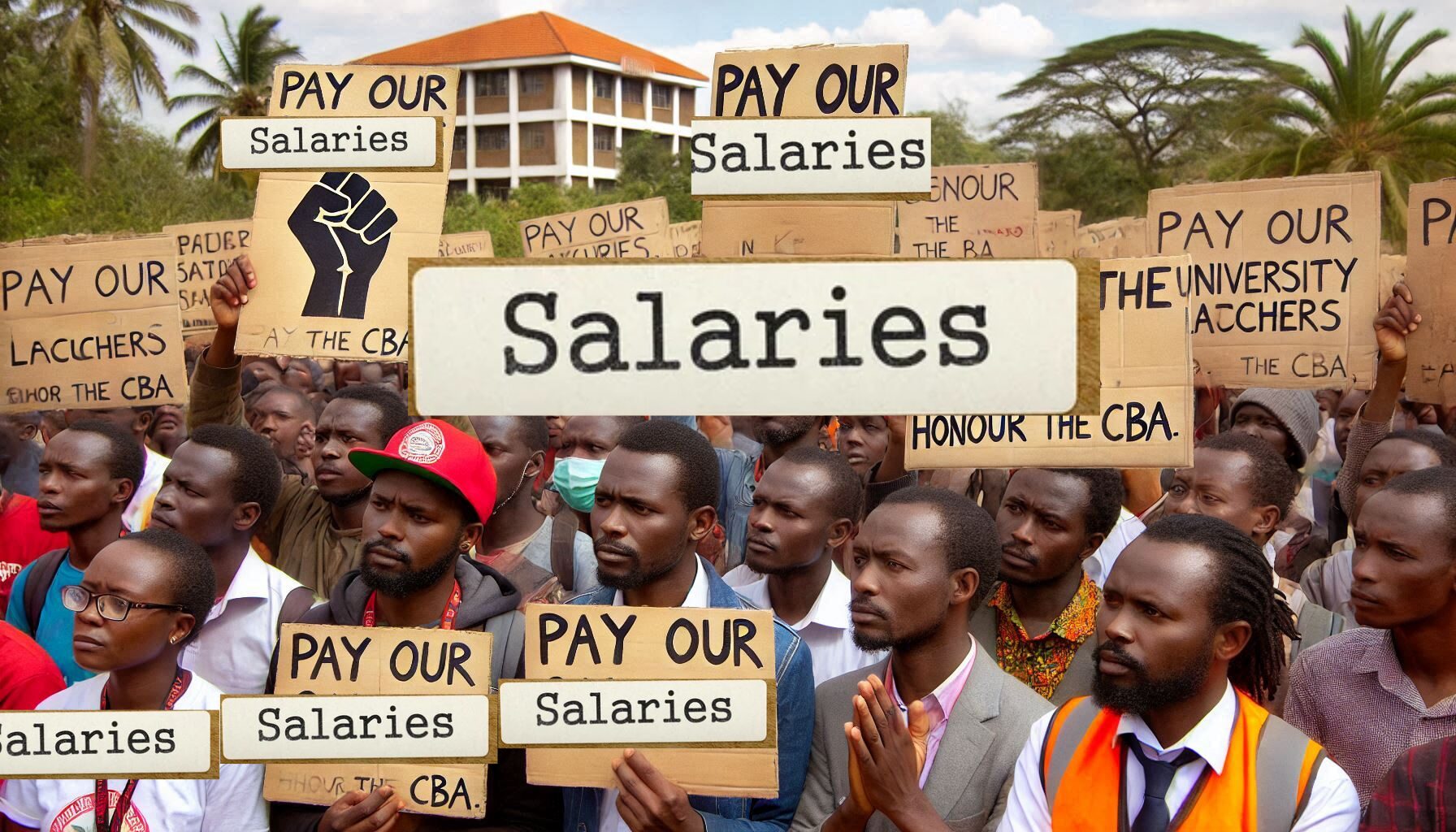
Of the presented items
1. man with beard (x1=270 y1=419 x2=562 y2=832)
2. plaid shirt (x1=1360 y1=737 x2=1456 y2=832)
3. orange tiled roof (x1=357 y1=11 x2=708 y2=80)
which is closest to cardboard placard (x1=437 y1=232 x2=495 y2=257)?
man with beard (x1=270 y1=419 x2=562 y2=832)

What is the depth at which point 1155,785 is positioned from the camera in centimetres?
294

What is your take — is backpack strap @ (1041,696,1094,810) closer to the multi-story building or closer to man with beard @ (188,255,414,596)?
man with beard @ (188,255,414,596)

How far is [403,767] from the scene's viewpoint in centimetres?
319

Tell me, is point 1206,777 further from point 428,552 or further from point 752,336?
point 428,552

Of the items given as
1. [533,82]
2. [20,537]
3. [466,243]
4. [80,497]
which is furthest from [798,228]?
[533,82]

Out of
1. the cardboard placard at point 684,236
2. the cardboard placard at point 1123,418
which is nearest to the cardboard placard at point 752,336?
the cardboard placard at point 1123,418

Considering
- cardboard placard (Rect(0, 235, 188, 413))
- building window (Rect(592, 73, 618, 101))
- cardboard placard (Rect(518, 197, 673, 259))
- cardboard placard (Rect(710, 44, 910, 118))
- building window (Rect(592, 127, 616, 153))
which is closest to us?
cardboard placard (Rect(710, 44, 910, 118))

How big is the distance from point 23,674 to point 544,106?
253 feet

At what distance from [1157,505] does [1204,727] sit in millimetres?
2502

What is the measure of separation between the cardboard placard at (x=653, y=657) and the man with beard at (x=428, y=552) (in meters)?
0.42

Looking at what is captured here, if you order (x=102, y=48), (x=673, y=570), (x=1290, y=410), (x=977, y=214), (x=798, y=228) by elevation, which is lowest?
(x=673, y=570)

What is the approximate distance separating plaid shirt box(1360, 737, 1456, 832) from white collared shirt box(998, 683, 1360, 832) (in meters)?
0.09

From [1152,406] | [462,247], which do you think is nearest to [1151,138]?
[462,247]

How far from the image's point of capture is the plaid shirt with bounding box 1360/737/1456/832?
8.60ft
